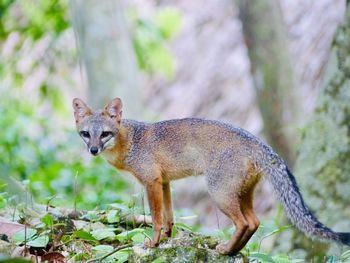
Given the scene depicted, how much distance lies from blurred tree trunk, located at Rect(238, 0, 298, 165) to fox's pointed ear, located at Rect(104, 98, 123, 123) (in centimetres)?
674

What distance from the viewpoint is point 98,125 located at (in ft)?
25.4

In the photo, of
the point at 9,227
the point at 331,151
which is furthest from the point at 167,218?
the point at 331,151

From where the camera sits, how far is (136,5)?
Result: 19625 mm

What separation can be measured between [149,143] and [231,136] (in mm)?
919

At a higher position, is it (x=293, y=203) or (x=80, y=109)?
(x=80, y=109)

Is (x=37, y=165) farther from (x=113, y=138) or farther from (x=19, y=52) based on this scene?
(x=113, y=138)

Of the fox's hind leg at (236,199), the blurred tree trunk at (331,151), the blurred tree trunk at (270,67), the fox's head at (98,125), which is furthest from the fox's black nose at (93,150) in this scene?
the blurred tree trunk at (270,67)

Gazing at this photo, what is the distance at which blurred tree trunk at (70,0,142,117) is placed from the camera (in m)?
14.6

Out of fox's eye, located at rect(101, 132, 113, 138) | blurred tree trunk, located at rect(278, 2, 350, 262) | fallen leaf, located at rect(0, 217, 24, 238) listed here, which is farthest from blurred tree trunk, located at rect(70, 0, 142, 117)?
fallen leaf, located at rect(0, 217, 24, 238)

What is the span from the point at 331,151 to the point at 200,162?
340cm

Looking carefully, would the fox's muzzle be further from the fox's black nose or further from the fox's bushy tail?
the fox's bushy tail

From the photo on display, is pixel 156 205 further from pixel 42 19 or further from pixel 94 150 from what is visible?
pixel 42 19

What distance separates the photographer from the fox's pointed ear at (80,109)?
314 inches

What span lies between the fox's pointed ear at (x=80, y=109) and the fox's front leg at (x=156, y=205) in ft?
3.55
